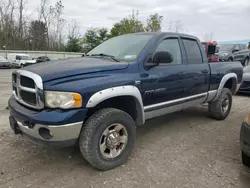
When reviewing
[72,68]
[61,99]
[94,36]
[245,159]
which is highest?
[94,36]

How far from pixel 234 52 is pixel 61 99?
59.8 feet

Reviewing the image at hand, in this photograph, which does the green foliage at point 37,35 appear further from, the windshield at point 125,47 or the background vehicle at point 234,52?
the windshield at point 125,47

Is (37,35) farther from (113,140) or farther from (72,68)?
(113,140)

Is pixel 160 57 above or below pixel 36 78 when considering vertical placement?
above

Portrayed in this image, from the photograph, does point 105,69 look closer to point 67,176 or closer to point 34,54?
point 67,176

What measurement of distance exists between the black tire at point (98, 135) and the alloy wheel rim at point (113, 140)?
0.05m

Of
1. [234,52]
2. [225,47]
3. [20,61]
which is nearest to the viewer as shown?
[234,52]

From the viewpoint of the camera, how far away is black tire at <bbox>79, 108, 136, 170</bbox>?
2.94m

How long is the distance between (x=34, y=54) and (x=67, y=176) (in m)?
36.2

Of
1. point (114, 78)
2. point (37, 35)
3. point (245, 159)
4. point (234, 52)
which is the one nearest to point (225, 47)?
point (234, 52)

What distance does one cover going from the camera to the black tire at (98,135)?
2.94 meters

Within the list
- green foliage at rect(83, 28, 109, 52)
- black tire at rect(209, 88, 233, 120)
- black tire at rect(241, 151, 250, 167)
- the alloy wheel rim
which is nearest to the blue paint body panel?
the alloy wheel rim

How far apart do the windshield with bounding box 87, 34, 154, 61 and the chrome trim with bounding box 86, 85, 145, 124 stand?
540 mm

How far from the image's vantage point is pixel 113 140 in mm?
3203
